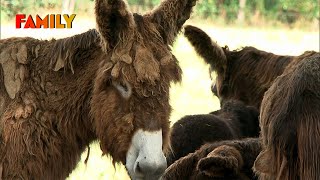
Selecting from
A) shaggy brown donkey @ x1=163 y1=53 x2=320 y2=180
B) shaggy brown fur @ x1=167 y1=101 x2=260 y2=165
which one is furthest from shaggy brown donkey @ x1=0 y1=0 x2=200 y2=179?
shaggy brown fur @ x1=167 y1=101 x2=260 y2=165

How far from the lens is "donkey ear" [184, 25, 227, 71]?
269 inches

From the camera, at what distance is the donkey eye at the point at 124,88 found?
Answer: 4023mm

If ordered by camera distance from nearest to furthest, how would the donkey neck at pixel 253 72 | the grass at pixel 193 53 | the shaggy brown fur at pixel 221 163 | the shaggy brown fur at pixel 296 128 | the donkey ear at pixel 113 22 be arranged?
the shaggy brown fur at pixel 296 128 < the shaggy brown fur at pixel 221 163 < the donkey ear at pixel 113 22 < the donkey neck at pixel 253 72 < the grass at pixel 193 53

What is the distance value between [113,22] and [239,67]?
3.09 m

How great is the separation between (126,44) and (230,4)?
54.7 feet

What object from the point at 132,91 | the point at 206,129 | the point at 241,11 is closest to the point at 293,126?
the point at 132,91

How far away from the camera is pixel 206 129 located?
5.96m

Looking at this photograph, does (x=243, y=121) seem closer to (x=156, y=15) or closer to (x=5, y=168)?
(x=156, y=15)

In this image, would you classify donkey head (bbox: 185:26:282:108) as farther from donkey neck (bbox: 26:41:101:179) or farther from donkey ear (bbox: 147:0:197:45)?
donkey neck (bbox: 26:41:101:179)

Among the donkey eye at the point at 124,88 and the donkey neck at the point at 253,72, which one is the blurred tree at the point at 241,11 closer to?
the donkey neck at the point at 253,72

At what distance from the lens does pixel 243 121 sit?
6523 millimetres

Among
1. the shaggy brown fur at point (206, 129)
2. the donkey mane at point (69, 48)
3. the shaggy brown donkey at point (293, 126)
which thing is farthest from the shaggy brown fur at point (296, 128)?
the shaggy brown fur at point (206, 129)

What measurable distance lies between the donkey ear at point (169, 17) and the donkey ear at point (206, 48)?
90.8 inches

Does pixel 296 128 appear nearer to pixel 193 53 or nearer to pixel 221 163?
pixel 221 163
